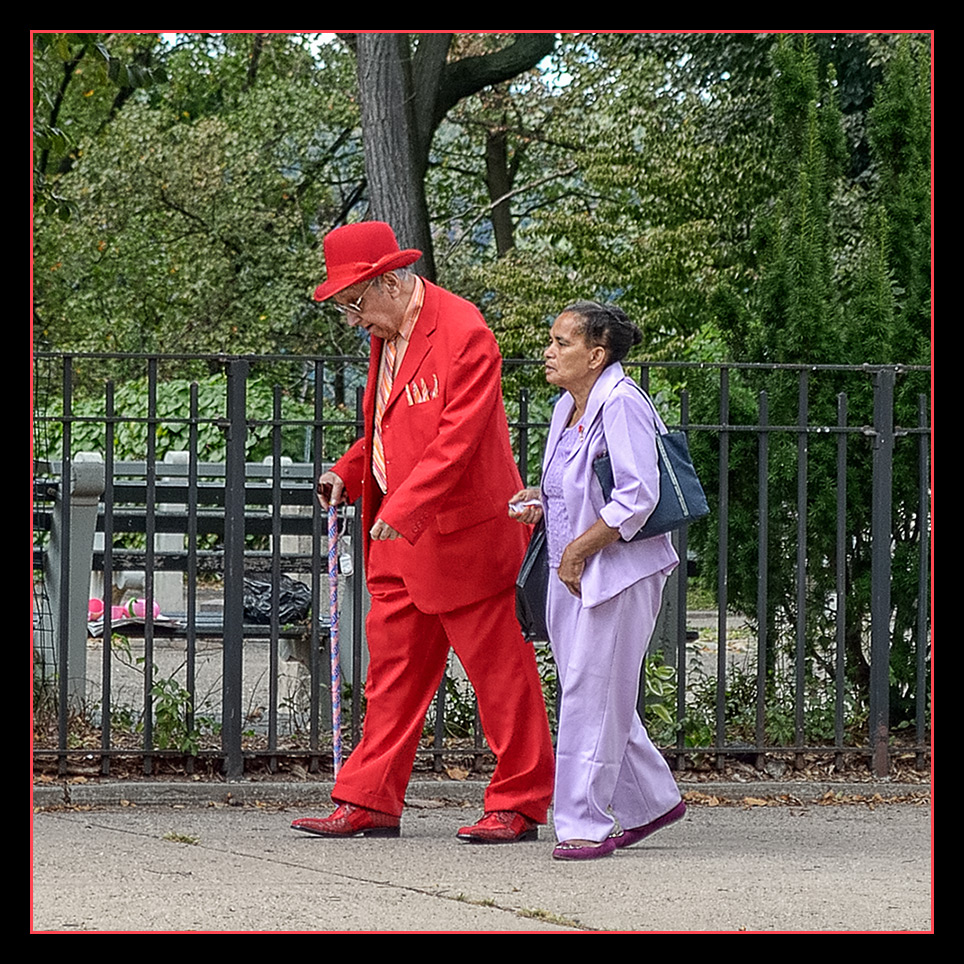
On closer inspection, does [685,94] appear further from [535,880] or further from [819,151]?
[535,880]

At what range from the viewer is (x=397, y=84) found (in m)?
15.2

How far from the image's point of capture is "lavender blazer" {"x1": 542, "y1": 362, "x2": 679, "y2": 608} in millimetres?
4902

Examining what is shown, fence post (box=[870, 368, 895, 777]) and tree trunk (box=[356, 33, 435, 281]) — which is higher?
tree trunk (box=[356, 33, 435, 281])

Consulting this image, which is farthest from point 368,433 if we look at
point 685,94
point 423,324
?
point 685,94

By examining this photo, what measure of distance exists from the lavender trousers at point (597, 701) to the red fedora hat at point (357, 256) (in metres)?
1.17

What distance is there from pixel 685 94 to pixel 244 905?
676 inches

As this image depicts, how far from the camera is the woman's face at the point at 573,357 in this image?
511 centimetres

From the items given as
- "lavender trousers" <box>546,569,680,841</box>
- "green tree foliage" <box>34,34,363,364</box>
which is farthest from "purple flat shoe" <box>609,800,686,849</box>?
"green tree foliage" <box>34,34,363,364</box>

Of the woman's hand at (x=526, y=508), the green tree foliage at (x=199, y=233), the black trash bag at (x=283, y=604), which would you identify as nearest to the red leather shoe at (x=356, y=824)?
the woman's hand at (x=526, y=508)

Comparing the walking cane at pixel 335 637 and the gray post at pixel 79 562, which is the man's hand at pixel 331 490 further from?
the gray post at pixel 79 562

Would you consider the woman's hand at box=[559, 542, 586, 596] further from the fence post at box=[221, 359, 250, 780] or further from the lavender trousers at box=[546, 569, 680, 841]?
the fence post at box=[221, 359, 250, 780]

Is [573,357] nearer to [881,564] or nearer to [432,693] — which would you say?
[432,693]

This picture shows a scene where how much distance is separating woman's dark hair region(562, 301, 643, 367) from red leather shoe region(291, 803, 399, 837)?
171 centimetres

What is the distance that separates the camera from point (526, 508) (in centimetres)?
520
